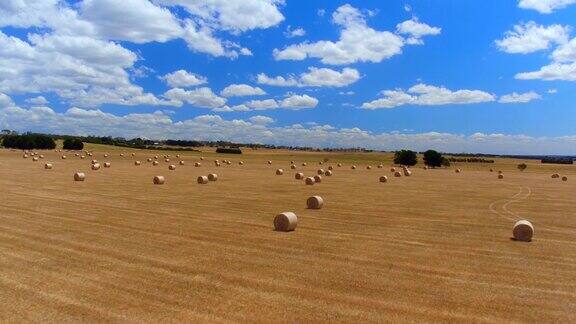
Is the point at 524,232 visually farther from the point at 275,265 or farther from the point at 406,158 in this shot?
the point at 406,158

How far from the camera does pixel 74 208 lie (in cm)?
2205

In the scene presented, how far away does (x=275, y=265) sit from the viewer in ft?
41.2

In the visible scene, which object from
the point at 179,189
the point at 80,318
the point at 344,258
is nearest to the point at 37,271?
the point at 80,318

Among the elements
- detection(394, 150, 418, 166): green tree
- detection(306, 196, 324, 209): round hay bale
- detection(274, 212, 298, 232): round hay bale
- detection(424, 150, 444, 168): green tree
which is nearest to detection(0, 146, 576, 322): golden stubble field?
detection(306, 196, 324, 209): round hay bale

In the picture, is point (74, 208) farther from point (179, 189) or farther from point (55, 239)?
point (179, 189)

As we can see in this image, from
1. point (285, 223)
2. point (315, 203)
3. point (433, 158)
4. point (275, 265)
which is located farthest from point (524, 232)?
point (433, 158)

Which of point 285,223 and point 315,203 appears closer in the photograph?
point 285,223

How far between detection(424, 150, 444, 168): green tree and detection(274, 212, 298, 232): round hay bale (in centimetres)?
7994

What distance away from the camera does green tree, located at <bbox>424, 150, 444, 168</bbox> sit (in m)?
94.2

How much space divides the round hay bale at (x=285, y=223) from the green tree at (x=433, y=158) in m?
79.9

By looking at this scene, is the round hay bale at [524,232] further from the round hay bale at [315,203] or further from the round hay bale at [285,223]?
the round hay bale at [315,203]

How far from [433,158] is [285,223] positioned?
8127 centimetres

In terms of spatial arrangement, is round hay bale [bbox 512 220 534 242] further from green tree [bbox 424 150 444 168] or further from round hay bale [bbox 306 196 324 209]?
green tree [bbox 424 150 444 168]

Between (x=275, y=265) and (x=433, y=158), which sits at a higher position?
(x=433, y=158)
